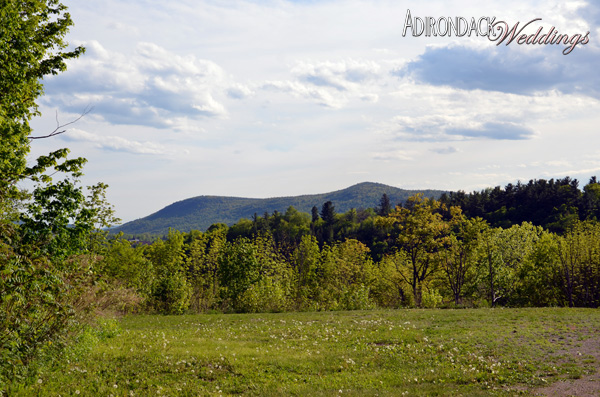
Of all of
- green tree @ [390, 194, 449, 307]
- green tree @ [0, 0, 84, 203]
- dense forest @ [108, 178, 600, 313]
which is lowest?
dense forest @ [108, 178, 600, 313]

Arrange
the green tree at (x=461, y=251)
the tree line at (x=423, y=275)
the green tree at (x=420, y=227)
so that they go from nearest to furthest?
the tree line at (x=423, y=275) → the green tree at (x=420, y=227) → the green tree at (x=461, y=251)

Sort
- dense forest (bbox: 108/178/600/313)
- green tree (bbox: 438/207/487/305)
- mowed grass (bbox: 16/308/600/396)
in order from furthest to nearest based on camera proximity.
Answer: green tree (bbox: 438/207/487/305)
dense forest (bbox: 108/178/600/313)
mowed grass (bbox: 16/308/600/396)

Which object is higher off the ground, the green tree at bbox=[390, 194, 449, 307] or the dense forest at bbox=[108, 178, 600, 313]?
the green tree at bbox=[390, 194, 449, 307]

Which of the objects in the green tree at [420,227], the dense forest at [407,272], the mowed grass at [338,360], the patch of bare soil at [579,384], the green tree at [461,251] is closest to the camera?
the patch of bare soil at [579,384]

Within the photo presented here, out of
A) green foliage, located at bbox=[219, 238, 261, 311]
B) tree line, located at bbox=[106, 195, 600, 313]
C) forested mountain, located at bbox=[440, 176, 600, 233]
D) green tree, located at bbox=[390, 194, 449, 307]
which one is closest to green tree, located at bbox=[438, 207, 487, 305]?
tree line, located at bbox=[106, 195, 600, 313]

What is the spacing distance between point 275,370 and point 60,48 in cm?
1534

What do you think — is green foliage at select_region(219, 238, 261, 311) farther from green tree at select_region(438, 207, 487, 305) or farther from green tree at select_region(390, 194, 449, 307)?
green tree at select_region(438, 207, 487, 305)

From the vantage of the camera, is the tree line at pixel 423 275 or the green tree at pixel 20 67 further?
the tree line at pixel 423 275

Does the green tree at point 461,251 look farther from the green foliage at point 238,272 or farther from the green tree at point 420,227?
the green foliage at point 238,272

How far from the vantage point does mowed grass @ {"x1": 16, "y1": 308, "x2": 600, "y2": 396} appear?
13102 mm

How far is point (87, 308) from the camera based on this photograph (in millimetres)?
18125

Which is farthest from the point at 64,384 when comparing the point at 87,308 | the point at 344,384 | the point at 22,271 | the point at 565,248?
the point at 565,248

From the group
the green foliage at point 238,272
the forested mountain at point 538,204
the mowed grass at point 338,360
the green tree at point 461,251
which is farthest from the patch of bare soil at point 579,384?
the forested mountain at point 538,204

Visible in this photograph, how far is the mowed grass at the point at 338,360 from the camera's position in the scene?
13102mm
